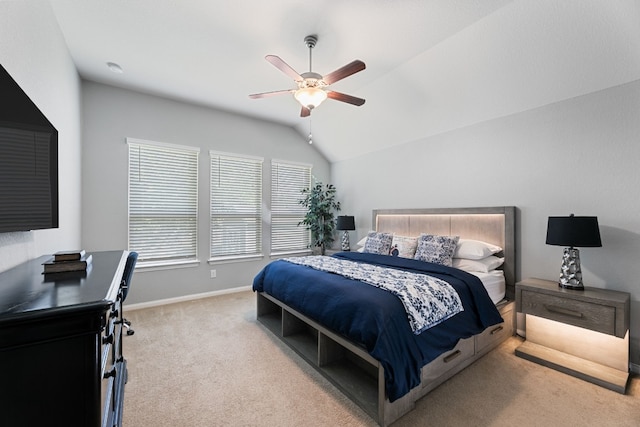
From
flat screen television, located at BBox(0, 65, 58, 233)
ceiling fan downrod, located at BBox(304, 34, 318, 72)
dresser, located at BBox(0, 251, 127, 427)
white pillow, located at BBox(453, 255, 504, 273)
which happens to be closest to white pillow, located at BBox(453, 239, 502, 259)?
white pillow, located at BBox(453, 255, 504, 273)

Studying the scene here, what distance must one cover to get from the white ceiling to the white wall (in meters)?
0.36

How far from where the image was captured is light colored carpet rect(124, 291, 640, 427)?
1827 millimetres

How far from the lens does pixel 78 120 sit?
10.7 ft

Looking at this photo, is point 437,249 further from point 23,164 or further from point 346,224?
point 23,164

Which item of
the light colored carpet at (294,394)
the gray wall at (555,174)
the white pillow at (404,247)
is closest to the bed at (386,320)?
the light colored carpet at (294,394)

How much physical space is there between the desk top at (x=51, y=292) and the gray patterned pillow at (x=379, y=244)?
3.08 meters

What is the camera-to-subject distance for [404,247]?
3645 millimetres

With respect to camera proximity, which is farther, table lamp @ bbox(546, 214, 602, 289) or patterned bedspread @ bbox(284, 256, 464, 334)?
table lamp @ bbox(546, 214, 602, 289)

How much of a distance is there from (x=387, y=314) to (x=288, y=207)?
3.67m

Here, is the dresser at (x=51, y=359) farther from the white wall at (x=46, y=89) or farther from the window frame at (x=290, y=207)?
the window frame at (x=290, y=207)

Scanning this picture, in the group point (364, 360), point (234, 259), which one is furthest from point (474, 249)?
point (234, 259)

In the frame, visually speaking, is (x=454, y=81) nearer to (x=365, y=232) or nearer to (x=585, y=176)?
(x=585, y=176)

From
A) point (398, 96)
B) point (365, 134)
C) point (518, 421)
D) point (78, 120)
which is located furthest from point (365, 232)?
point (78, 120)

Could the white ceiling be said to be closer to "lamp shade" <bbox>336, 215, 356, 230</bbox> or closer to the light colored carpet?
"lamp shade" <bbox>336, 215, 356, 230</bbox>
